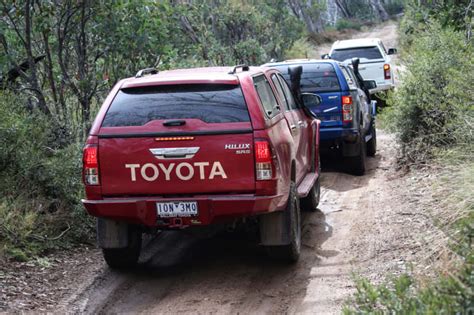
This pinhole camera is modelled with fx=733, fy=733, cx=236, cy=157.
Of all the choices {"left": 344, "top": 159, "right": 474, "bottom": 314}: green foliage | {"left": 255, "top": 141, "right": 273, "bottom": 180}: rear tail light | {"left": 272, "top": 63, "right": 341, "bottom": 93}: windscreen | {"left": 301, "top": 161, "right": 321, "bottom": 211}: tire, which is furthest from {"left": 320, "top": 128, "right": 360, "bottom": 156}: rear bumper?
{"left": 344, "top": 159, "right": 474, "bottom": 314}: green foliage

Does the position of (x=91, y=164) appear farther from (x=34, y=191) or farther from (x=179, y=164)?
(x=34, y=191)

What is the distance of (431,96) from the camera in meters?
10.8

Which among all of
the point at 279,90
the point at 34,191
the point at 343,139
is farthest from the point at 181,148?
the point at 343,139

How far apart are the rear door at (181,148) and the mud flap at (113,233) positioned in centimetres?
50

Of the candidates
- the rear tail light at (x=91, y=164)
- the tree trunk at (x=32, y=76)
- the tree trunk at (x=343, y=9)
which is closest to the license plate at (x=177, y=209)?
the rear tail light at (x=91, y=164)

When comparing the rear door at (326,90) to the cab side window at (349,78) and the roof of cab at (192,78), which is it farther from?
the roof of cab at (192,78)

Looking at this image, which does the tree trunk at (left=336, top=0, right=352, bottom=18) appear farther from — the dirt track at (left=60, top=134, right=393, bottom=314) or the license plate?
the license plate

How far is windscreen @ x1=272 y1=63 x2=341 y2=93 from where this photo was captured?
11795 millimetres

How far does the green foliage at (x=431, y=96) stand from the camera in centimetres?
996

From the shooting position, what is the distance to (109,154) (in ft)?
21.4

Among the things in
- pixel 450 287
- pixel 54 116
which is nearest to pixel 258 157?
pixel 450 287

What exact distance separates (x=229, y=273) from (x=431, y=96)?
5138 mm

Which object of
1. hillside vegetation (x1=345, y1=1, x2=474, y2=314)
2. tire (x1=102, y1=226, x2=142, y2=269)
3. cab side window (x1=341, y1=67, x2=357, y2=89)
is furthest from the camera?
cab side window (x1=341, y1=67, x2=357, y2=89)

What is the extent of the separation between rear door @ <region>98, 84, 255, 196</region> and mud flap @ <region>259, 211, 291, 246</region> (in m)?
0.56
